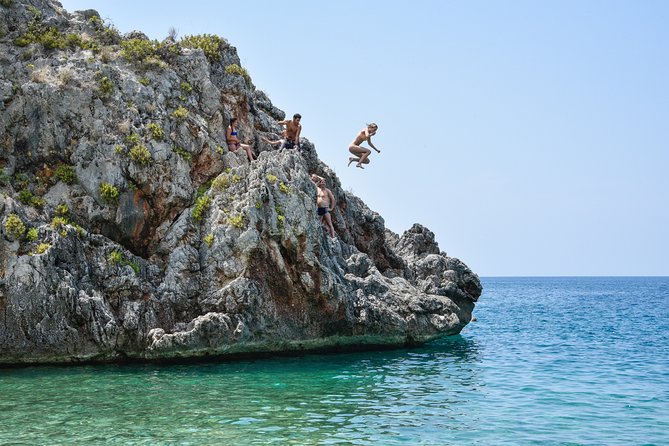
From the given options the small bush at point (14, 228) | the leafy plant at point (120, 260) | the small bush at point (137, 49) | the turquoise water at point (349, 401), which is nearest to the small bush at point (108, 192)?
the leafy plant at point (120, 260)

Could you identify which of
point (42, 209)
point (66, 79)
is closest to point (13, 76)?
point (66, 79)

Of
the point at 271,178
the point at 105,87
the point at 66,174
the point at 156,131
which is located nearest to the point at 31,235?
the point at 66,174

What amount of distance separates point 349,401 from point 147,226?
11.8 meters

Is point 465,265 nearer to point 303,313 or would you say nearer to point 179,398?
point 303,313

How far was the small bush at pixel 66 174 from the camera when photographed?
24.8 meters

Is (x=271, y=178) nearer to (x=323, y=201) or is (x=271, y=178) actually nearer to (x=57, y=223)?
(x=323, y=201)

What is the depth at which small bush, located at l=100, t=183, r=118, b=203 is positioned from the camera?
24453 millimetres

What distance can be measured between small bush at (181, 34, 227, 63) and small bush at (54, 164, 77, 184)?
967cm

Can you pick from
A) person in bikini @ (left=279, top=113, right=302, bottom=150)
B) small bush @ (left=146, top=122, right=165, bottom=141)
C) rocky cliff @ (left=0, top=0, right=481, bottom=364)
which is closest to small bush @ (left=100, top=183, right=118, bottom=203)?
rocky cliff @ (left=0, top=0, right=481, bottom=364)

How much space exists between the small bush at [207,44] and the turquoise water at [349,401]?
15.7m

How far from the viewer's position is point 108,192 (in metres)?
24.5

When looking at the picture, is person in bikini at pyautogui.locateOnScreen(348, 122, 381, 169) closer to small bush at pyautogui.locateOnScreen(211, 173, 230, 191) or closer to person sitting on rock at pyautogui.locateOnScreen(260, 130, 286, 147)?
person sitting on rock at pyautogui.locateOnScreen(260, 130, 286, 147)

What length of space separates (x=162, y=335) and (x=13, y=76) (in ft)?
41.3

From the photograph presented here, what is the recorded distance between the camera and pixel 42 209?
23.9 m
